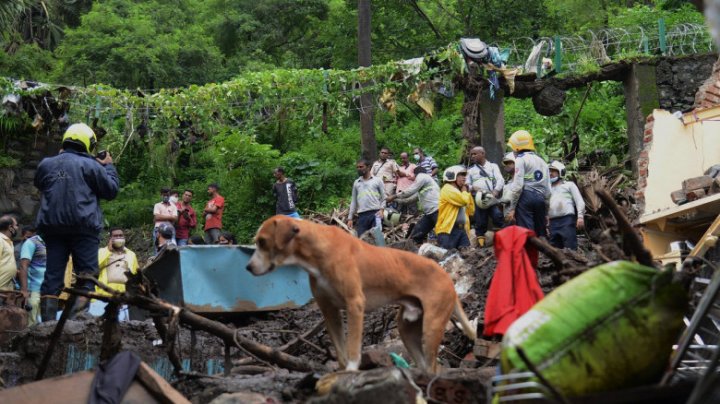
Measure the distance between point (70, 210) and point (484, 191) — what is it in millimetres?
8450

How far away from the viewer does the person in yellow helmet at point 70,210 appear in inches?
362

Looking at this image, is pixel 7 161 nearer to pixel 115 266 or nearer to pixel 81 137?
pixel 115 266

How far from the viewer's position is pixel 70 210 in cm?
918

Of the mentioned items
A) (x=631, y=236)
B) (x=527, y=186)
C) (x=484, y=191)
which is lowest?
(x=484, y=191)

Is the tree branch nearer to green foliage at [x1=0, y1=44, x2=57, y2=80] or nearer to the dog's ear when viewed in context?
green foliage at [x1=0, y1=44, x2=57, y2=80]

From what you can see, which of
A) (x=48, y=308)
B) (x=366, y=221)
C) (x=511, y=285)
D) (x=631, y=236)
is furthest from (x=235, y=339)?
(x=366, y=221)

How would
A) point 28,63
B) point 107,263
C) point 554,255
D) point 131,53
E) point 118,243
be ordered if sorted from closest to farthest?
point 554,255
point 107,263
point 118,243
point 28,63
point 131,53

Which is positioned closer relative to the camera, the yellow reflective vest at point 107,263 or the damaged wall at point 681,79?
the yellow reflective vest at point 107,263

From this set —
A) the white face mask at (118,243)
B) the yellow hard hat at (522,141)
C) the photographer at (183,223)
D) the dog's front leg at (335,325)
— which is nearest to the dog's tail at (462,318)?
the dog's front leg at (335,325)

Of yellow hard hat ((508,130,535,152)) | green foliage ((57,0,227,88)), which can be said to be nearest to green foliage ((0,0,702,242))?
green foliage ((57,0,227,88))

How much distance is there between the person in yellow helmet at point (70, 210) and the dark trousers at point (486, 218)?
8.06 metres

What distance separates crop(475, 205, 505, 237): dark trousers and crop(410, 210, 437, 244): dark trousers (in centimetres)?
72

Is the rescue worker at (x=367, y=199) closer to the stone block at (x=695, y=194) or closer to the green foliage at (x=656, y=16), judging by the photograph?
the stone block at (x=695, y=194)

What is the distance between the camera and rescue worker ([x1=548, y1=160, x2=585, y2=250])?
47.4 feet
